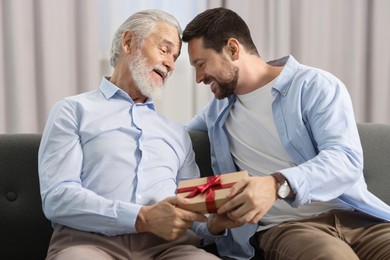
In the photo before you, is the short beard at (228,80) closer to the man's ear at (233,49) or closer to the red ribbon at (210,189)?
the man's ear at (233,49)

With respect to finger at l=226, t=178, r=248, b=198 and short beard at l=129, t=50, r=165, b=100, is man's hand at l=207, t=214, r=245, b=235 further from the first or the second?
short beard at l=129, t=50, r=165, b=100

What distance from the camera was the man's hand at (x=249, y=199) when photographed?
154 centimetres

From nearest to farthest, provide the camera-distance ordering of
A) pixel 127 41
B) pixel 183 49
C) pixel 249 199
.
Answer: pixel 249 199
pixel 127 41
pixel 183 49

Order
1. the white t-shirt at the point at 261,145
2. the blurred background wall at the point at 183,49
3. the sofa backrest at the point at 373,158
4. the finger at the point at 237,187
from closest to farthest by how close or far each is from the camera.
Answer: the finger at the point at 237,187 < the white t-shirt at the point at 261,145 < the sofa backrest at the point at 373,158 < the blurred background wall at the point at 183,49

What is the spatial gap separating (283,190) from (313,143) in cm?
32

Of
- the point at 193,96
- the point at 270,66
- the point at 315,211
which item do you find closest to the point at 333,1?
the point at 193,96

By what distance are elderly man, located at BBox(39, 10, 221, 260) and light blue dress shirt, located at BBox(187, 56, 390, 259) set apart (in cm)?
12

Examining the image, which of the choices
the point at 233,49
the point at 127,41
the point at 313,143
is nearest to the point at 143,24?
the point at 127,41

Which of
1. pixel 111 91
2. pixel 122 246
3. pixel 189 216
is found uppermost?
pixel 111 91

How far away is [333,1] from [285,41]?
353mm

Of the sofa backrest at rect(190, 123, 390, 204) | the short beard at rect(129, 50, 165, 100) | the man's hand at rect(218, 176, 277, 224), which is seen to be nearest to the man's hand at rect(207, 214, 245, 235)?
the man's hand at rect(218, 176, 277, 224)

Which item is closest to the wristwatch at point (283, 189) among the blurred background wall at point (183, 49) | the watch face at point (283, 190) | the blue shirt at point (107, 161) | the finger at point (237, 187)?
the watch face at point (283, 190)

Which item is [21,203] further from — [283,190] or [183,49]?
[183,49]

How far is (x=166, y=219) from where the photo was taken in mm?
1600
